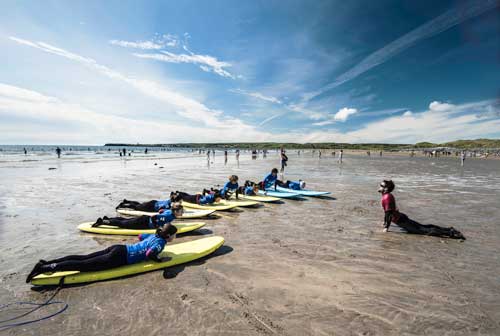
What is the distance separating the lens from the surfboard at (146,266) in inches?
171

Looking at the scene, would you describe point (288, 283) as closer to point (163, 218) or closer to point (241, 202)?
point (163, 218)

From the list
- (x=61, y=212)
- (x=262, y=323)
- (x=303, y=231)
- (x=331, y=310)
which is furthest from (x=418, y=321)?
(x=61, y=212)

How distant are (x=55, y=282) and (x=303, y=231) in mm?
6228

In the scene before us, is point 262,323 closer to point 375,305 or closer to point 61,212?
point 375,305

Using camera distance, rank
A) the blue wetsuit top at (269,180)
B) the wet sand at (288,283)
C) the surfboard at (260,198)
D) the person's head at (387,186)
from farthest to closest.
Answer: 1. the blue wetsuit top at (269,180)
2. the surfboard at (260,198)
3. the person's head at (387,186)
4. the wet sand at (288,283)

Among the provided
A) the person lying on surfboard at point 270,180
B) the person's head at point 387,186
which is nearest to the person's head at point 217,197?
the person lying on surfboard at point 270,180

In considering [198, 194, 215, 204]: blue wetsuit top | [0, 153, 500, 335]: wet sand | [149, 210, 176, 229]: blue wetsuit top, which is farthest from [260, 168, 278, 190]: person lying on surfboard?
[149, 210, 176, 229]: blue wetsuit top

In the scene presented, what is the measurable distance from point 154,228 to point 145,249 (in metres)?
2.28

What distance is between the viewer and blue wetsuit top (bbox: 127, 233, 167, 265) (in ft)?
15.9

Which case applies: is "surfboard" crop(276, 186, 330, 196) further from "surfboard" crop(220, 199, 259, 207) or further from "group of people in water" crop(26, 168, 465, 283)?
"surfboard" crop(220, 199, 259, 207)

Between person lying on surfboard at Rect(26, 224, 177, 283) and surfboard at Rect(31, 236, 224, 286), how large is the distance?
0.09 metres

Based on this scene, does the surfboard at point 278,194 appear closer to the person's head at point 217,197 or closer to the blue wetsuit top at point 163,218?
the person's head at point 217,197

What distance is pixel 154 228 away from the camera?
23.4 feet

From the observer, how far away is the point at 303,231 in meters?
7.45
